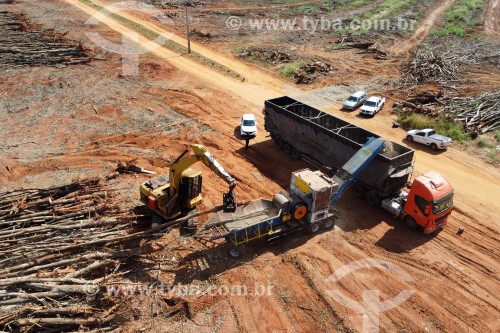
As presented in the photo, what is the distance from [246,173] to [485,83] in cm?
2582

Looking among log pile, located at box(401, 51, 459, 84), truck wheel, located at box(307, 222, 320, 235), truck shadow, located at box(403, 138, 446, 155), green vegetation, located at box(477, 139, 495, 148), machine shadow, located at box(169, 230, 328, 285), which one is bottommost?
machine shadow, located at box(169, 230, 328, 285)

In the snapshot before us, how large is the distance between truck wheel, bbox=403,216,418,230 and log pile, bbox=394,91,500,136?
42.6ft

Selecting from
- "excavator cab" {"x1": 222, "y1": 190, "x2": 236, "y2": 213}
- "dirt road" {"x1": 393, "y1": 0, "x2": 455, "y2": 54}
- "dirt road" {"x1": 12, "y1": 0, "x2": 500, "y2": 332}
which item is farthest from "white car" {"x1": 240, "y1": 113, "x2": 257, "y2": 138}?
"dirt road" {"x1": 393, "y1": 0, "x2": 455, "y2": 54}

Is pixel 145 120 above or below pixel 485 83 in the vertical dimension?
below

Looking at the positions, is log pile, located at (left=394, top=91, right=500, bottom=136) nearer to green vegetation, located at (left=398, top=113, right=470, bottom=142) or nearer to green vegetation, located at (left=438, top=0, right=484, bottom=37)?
green vegetation, located at (left=398, top=113, right=470, bottom=142)

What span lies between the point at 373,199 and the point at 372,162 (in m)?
1.99

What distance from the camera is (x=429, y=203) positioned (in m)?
17.0

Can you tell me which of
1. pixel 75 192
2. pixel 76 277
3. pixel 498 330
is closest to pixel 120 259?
pixel 76 277

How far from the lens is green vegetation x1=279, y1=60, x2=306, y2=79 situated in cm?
3875

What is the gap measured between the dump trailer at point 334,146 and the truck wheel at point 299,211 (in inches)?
186

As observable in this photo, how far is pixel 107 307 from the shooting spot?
13359 millimetres

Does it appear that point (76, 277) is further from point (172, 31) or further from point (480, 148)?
point (172, 31)

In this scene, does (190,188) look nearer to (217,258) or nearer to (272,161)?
(217,258)

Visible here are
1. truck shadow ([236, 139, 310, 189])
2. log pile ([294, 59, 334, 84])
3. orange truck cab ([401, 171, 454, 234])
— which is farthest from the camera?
log pile ([294, 59, 334, 84])
